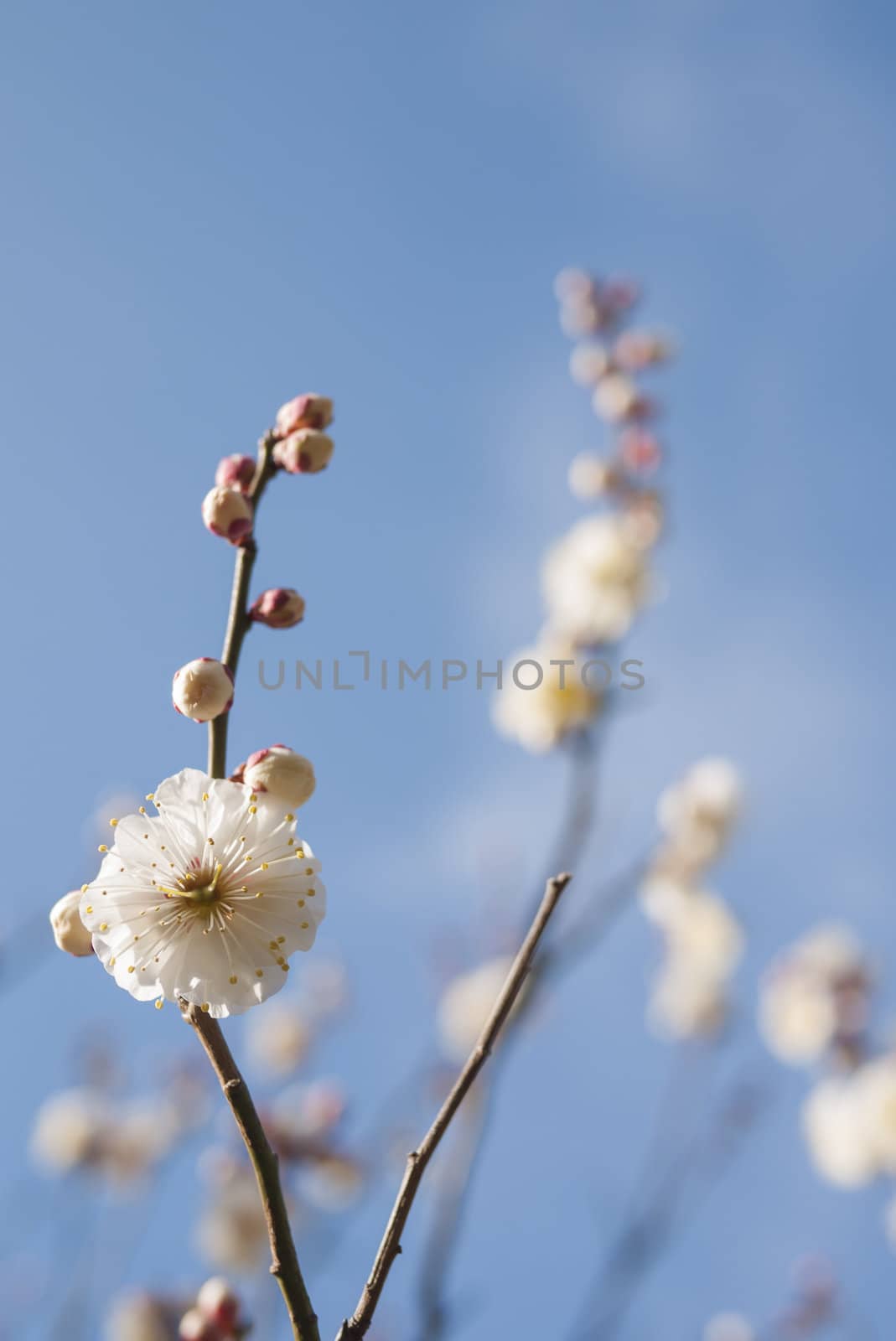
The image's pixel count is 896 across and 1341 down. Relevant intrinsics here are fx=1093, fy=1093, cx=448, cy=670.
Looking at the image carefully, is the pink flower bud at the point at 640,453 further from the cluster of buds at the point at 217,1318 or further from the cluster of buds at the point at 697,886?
the cluster of buds at the point at 217,1318

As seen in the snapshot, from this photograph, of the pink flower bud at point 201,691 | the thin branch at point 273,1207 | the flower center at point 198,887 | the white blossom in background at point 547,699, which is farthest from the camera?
the white blossom in background at point 547,699

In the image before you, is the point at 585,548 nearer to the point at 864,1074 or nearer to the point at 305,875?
the point at 864,1074

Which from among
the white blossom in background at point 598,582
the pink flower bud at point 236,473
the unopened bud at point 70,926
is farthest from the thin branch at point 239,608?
the white blossom in background at point 598,582

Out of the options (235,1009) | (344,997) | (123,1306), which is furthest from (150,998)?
(344,997)

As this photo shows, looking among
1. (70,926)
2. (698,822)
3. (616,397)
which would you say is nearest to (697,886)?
(698,822)

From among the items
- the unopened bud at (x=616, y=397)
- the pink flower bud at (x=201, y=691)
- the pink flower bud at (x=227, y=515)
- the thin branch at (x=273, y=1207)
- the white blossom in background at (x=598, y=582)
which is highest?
the unopened bud at (x=616, y=397)

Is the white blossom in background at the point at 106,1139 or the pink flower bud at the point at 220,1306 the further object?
the white blossom in background at the point at 106,1139

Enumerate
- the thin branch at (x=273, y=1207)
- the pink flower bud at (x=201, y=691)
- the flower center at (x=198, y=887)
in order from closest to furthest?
the thin branch at (x=273, y=1207) → the pink flower bud at (x=201, y=691) → the flower center at (x=198, y=887)

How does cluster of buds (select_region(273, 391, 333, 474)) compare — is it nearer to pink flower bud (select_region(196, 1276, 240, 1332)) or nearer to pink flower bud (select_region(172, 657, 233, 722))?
pink flower bud (select_region(172, 657, 233, 722))
